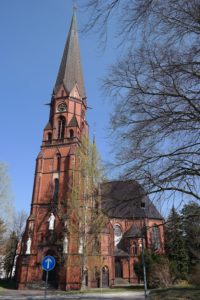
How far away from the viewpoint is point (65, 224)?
26.6m

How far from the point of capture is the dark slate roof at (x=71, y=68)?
39034mm

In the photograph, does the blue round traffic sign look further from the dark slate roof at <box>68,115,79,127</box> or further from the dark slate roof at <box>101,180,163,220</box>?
the dark slate roof at <box>68,115,79,127</box>

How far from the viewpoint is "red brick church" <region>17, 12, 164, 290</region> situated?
25.3 metres

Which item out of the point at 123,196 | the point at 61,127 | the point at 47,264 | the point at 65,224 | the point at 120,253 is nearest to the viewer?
the point at 123,196

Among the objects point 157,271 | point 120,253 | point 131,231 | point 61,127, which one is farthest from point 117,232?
point 157,271

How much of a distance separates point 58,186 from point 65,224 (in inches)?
225

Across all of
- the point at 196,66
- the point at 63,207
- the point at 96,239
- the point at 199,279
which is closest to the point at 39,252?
the point at 63,207

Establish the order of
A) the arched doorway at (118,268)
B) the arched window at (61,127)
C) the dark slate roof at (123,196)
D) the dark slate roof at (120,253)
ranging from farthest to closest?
1. the dark slate roof at (120,253)
2. the arched doorway at (118,268)
3. the arched window at (61,127)
4. the dark slate roof at (123,196)

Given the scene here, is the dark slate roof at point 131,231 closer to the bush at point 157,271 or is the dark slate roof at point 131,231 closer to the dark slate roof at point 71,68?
the bush at point 157,271

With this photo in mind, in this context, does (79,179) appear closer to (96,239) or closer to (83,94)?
(96,239)

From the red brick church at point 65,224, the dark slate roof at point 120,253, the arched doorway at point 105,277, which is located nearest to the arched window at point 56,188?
the red brick church at point 65,224

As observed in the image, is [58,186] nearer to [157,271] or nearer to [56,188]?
[56,188]

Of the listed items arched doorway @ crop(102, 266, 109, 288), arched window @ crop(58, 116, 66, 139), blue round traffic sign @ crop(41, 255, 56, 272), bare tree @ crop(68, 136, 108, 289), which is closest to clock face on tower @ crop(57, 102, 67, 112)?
arched window @ crop(58, 116, 66, 139)

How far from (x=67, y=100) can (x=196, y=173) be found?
3259 cm
